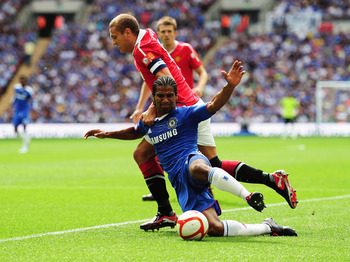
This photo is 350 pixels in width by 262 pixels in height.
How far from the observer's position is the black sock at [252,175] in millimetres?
5902

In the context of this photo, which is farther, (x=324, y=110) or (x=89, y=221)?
(x=324, y=110)

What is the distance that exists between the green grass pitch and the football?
0.08 metres

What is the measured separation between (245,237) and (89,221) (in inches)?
76.1

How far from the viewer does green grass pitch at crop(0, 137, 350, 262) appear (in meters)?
4.58

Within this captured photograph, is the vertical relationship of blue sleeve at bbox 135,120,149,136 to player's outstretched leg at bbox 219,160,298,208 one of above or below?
above

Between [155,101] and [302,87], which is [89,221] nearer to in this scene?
[155,101]

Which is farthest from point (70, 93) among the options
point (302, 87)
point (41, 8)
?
point (302, 87)

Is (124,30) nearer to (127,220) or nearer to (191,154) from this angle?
(191,154)

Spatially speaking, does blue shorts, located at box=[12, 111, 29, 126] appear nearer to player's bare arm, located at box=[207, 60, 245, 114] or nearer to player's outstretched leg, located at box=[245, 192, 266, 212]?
player's bare arm, located at box=[207, 60, 245, 114]

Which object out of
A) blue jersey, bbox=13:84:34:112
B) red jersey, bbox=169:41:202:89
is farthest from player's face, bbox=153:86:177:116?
blue jersey, bbox=13:84:34:112

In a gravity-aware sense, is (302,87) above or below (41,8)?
below

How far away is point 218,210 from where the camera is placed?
18.3ft

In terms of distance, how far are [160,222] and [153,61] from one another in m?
1.60

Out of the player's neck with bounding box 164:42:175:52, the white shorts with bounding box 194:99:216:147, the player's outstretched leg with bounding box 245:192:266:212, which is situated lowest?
the player's outstretched leg with bounding box 245:192:266:212
